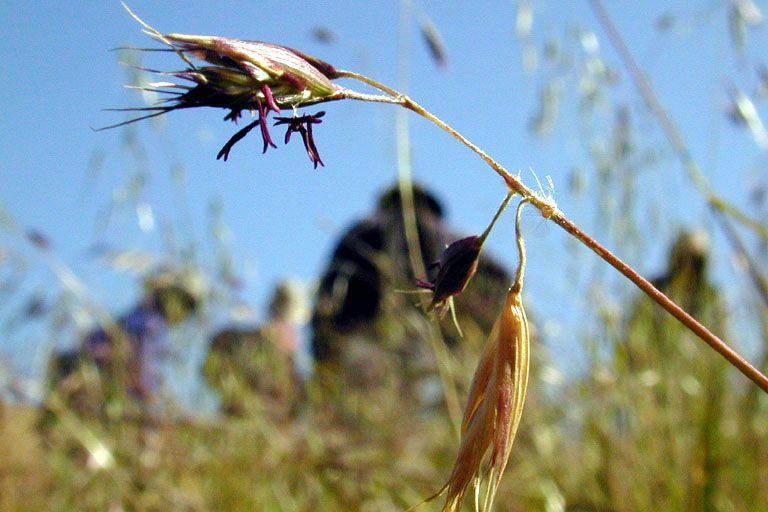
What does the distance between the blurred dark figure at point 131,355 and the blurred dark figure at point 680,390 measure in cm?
108

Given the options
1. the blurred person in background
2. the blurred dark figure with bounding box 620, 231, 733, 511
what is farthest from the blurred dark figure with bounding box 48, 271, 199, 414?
the blurred dark figure with bounding box 620, 231, 733, 511

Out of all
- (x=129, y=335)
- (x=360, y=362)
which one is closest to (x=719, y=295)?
(x=129, y=335)

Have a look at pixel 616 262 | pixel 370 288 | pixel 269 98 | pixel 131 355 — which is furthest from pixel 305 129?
pixel 370 288

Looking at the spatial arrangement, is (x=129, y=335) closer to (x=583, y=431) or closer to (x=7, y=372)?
(x=7, y=372)

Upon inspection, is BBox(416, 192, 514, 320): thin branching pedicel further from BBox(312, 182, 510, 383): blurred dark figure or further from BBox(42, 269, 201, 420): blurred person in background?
BBox(312, 182, 510, 383): blurred dark figure

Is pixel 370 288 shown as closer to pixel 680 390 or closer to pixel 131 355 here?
pixel 131 355

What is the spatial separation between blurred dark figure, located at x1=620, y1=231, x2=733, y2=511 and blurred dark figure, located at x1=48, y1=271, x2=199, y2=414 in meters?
1.08

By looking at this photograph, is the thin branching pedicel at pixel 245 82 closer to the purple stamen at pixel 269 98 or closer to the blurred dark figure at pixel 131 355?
the purple stamen at pixel 269 98

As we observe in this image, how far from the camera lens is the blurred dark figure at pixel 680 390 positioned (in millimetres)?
1228

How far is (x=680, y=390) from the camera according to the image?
1588mm

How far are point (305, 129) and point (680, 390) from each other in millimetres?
1380

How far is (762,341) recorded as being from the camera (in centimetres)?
142

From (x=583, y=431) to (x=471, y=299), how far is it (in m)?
1.49

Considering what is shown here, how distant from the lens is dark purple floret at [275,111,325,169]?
1.23 feet
